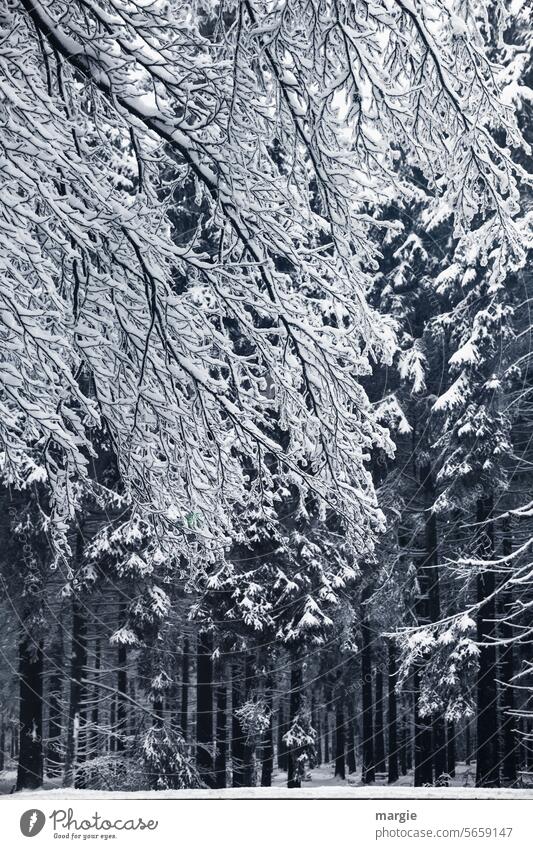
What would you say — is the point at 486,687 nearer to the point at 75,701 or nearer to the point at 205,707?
the point at 205,707

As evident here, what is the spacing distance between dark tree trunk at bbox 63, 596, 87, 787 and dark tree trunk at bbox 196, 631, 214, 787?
2.18 metres

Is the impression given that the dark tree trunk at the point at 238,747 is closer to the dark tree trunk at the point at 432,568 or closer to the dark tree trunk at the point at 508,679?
the dark tree trunk at the point at 432,568

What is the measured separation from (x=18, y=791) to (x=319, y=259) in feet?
42.4

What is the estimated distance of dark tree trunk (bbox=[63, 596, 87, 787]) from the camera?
14.0m

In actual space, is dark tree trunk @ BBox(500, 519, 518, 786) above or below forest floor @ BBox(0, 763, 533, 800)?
above

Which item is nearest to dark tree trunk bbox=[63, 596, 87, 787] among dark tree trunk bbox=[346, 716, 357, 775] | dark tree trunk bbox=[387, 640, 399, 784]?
dark tree trunk bbox=[387, 640, 399, 784]

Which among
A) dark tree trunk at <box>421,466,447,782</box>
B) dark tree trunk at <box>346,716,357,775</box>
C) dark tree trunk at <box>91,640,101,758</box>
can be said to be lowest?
dark tree trunk at <box>346,716,357,775</box>

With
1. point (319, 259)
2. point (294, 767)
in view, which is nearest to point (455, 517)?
point (294, 767)

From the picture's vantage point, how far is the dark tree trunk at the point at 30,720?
44.9ft

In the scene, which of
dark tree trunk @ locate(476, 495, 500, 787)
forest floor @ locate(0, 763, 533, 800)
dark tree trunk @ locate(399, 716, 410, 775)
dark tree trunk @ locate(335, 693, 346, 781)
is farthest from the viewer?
dark tree trunk @ locate(399, 716, 410, 775)

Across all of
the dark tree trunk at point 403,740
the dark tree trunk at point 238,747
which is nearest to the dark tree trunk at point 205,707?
the dark tree trunk at point 238,747

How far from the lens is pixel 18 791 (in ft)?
44.4
